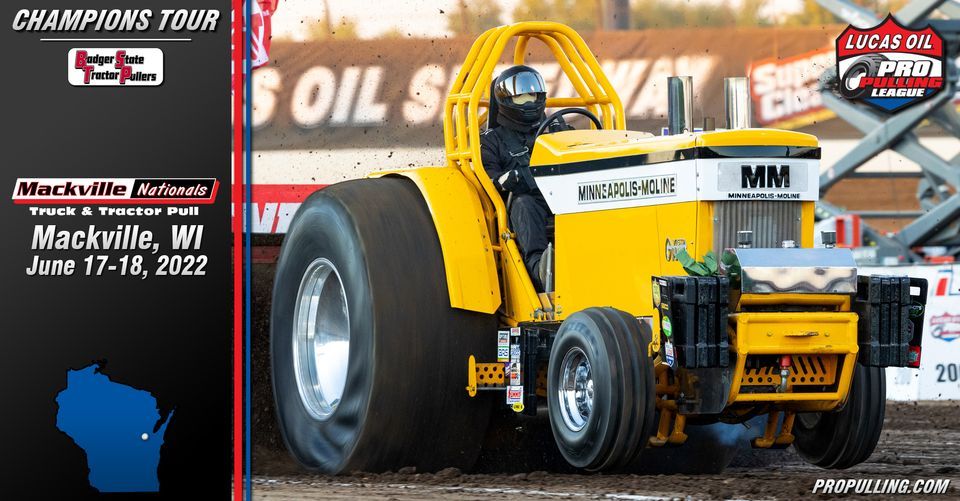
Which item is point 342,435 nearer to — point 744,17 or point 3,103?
point 3,103

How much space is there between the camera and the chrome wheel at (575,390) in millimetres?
7445

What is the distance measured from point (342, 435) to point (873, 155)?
41.6 ft

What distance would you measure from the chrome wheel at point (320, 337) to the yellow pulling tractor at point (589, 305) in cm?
1

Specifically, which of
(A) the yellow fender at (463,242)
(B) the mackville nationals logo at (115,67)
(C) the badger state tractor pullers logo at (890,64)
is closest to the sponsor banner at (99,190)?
(B) the mackville nationals logo at (115,67)

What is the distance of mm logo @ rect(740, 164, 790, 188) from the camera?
293 inches

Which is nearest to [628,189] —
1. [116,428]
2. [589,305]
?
[589,305]

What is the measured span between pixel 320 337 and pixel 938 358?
6170mm

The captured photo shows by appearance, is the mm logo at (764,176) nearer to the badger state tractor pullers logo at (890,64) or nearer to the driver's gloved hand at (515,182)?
the driver's gloved hand at (515,182)

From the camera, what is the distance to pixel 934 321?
44.2ft

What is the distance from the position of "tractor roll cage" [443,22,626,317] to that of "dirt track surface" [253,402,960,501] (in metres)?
1.01

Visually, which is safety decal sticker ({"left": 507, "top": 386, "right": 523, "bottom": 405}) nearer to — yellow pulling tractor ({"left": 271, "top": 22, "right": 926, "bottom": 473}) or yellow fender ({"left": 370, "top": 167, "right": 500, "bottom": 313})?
yellow pulling tractor ({"left": 271, "top": 22, "right": 926, "bottom": 473})

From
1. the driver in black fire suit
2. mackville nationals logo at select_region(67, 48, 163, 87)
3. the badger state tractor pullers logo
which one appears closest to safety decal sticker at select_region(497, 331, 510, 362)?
the driver in black fire suit

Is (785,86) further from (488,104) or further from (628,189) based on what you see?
(628,189)

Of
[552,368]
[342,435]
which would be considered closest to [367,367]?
[342,435]
